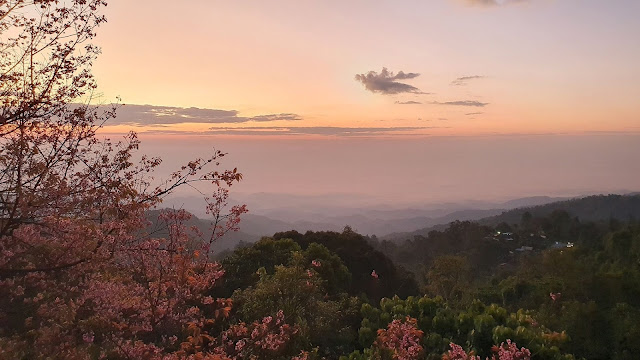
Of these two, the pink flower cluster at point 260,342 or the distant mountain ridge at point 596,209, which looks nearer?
the pink flower cluster at point 260,342

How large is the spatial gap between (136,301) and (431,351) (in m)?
6.39

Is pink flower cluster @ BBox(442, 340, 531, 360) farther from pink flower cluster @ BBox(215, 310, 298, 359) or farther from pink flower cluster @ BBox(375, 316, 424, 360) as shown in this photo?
pink flower cluster @ BBox(215, 310, 298, 359)

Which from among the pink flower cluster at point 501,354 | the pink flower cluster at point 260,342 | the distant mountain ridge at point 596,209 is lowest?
the distant mountain ridge at point 596,209

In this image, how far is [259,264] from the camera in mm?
19406

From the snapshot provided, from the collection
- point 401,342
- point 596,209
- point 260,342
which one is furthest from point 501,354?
point 596,209

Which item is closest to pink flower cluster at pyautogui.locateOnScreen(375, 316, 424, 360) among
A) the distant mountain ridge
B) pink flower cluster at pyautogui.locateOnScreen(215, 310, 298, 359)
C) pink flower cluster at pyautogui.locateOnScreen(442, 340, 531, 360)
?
pink flower cluster at pyautogui.locateOnScreen(442, 340, 531, 360)

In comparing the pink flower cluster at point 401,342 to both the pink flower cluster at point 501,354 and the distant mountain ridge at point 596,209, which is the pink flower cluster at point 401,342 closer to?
the pink flower cluster at point 501,354

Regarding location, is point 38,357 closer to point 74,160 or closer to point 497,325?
point 74,160

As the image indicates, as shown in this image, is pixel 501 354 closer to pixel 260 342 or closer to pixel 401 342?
pixel 401 342

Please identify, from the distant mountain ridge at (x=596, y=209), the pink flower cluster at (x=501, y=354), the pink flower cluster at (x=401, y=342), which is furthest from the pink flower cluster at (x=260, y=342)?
the distant mountain ridge at (x=596, y=209)

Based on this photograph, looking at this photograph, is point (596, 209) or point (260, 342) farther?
point (596, 209)

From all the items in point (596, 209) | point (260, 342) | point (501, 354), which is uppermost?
point (501, 354)

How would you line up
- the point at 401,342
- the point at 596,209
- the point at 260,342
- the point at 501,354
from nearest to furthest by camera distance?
the point at 501,354, the point at 401,342, the point at 260,342, the point at 596,209

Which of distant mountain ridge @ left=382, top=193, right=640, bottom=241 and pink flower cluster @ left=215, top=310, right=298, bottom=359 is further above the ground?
pink flower cluster @ left=215, top=310, right=298, bottom=359
